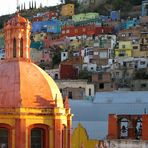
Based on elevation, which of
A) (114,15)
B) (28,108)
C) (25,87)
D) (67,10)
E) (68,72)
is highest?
(67,10)

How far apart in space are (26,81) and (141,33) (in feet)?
243

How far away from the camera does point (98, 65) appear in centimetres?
8481

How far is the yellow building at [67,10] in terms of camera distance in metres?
128

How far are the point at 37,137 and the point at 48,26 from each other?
96.7 meters

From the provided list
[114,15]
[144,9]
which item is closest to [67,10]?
[114,15]

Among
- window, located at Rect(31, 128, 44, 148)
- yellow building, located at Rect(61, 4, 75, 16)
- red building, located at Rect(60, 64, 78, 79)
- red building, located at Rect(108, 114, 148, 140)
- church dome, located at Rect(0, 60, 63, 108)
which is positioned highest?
yellow building, located at Rect(61, 4, 75, 16)

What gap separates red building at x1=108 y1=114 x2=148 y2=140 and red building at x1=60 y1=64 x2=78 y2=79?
137ft

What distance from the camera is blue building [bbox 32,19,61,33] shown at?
11500 cm

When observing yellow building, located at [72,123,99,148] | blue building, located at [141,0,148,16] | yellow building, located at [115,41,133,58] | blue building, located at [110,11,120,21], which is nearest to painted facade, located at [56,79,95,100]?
yellow building, located at [115,41,133,58]

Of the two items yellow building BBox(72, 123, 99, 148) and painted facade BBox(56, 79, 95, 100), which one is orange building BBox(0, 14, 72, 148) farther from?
painted facade BBox(56, 79, 95, 100)

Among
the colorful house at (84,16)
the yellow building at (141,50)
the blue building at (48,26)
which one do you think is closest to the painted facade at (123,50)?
the yellow building at (141,50)

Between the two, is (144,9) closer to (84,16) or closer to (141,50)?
(84,16)

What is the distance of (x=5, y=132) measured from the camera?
819 inches

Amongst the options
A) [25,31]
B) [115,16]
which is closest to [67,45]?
[115,16]
